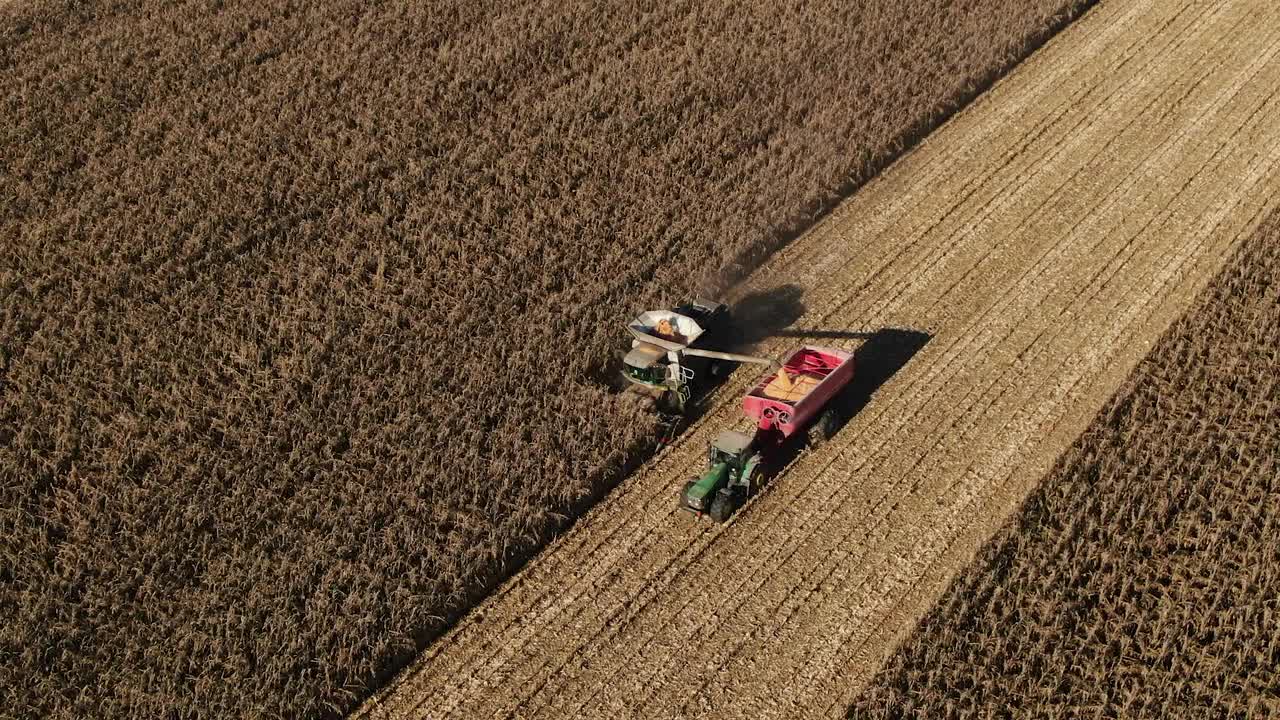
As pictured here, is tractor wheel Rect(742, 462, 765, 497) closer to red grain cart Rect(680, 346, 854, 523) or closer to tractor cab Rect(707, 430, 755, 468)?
red grain cart Rect(680, 346, 854, 523)

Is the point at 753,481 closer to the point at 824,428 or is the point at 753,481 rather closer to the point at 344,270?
the point at 824,428

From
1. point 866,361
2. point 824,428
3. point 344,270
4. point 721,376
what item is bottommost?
point 866,361

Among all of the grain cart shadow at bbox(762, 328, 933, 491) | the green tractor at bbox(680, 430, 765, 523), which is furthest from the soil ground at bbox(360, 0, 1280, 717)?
the green tractor at bbox(680, 430, 765, 523)

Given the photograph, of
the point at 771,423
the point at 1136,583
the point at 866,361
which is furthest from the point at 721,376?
the point at 1136,583

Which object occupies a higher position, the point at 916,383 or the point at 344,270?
the point at 344,270

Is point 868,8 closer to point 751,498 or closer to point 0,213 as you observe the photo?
point 751,498

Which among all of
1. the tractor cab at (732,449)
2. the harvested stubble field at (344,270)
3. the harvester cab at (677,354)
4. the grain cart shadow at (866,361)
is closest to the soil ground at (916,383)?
the grain cart shadow at (866,361)

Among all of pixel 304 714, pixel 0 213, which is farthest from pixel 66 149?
pixel 304 714
